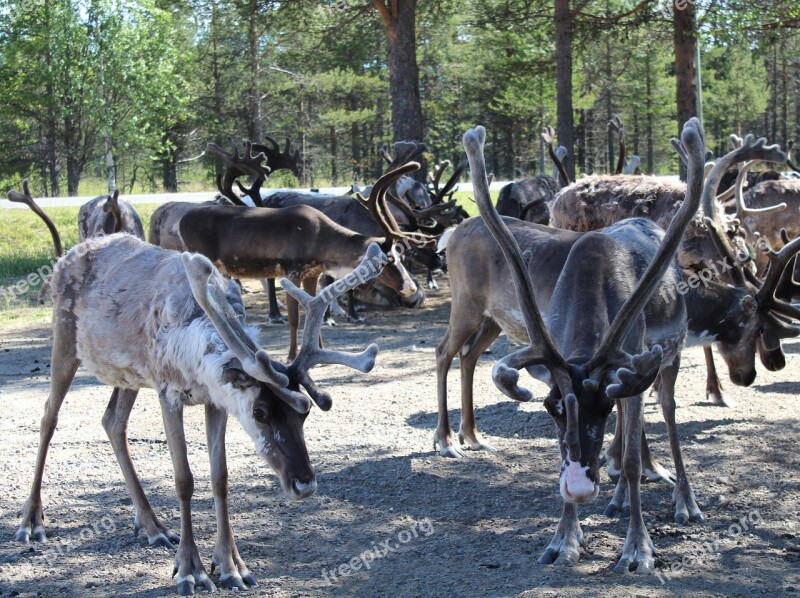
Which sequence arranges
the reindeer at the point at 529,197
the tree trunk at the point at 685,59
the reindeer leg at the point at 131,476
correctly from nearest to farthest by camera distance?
the reindeer leg at the point at 131,476, the tree trunk at the point at 685,59, the reindeer at the point at 529,197

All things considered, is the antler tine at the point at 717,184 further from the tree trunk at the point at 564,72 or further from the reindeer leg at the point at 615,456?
the tree trunk at the point at 564,72

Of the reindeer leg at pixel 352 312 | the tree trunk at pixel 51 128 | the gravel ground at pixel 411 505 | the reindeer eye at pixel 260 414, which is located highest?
the tree trunk at pixel 51 128

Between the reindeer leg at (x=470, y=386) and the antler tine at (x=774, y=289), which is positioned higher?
the antler tine at (x=774, y=289)

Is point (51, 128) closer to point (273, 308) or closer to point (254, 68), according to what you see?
point (254, 68)

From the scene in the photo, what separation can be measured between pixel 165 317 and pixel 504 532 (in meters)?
2.15

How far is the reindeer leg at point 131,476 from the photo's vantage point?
197 inches

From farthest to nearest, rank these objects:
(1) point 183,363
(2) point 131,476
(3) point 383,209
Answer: (3) point 383,209 < (2) point 131,476 < (1) point 183,363

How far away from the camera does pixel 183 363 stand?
4379 millimetres

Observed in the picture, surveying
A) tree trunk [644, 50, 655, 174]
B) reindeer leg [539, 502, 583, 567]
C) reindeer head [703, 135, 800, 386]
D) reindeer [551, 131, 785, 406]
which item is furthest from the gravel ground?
tree trunk [644, 50, 655, 174]

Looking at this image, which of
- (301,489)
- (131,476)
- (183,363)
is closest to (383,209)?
(131,476)

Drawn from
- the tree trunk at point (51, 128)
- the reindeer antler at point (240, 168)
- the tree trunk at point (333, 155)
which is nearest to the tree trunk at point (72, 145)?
the tree trunk at point (51, 128)

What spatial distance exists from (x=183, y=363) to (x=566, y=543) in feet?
6.73

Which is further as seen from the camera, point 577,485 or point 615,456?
point 615,456

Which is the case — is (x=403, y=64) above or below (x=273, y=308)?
above
